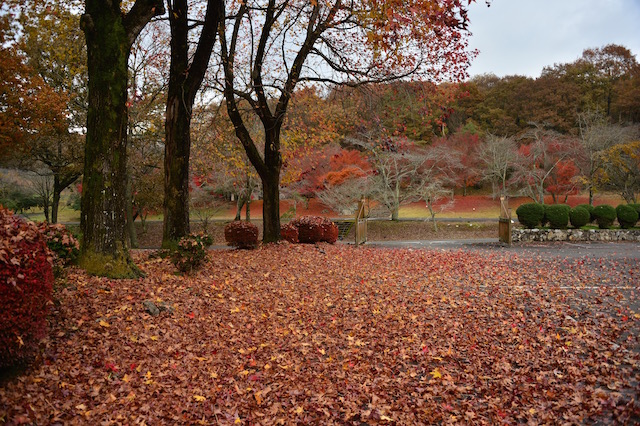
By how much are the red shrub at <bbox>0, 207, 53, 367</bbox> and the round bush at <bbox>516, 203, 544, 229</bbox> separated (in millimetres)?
18853

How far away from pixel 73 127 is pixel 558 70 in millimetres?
37413

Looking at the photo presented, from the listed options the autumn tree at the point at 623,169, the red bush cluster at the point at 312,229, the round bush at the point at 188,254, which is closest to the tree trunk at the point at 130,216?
the red bush cluster at the point at 312,229

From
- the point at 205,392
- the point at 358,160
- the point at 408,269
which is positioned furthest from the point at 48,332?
the point at 358,160

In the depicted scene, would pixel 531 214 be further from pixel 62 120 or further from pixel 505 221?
pixel 62 120

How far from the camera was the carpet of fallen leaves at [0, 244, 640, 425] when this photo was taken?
3.62m

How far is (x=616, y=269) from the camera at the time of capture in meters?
10.3

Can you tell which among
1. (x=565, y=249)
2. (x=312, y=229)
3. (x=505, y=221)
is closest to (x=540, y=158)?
(x=505, y=221)

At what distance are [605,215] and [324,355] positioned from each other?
19483 mm

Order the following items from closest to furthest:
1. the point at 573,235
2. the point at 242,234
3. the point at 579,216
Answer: the point at 242,234 → the point at 573,235 → the point at 579,216

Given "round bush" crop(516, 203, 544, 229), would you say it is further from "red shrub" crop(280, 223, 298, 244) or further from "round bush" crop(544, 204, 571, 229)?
"red shrub" crop(280, 223, 298, 244)

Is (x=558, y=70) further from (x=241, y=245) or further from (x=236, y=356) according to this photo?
(x=236, y=356)

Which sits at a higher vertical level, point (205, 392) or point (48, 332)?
point (48, 332)

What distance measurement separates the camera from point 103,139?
6.05 meters

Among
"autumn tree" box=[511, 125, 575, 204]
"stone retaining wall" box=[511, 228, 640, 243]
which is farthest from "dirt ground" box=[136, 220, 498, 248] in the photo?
"autumn tree" box=[511, 125, 575, 204]
